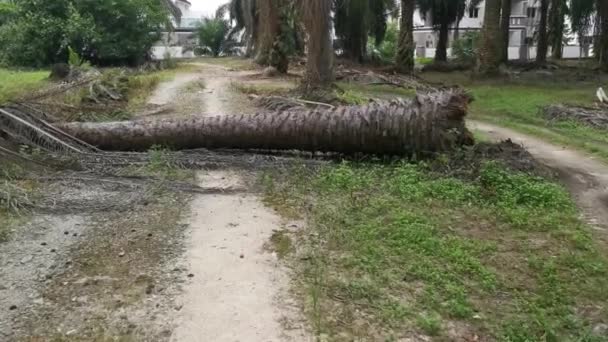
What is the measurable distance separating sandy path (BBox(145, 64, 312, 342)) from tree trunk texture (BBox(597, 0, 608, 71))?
21845 mm

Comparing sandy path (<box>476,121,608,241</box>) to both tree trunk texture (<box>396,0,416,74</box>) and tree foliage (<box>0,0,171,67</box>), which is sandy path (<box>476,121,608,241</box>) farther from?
tree foliage (<box>0,0,171,67</box>)

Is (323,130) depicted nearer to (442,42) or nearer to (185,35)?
(442,42)

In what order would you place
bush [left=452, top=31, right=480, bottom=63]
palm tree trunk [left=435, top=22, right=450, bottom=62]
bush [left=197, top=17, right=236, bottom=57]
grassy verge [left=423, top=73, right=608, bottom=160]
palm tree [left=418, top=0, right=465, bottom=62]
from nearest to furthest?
1. grassy verge [left=423, top=73, right=608, bottom=160]
2. palm tree [left=418, top=0, right=465, bottom=62]
3. palm tree trunk [left=435, top=22, right=450, bottom=62]
4. bush [left=452, top=31, right=480, bottom=63]
5. bush [left=197, top=17, right=236, bottom=57]

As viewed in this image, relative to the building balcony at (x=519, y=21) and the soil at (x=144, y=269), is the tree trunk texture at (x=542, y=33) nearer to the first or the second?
the building balcony at (x=519, y=21)

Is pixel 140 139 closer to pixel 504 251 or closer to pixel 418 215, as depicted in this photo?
pixel 418 215

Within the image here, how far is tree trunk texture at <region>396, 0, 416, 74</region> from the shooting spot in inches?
974

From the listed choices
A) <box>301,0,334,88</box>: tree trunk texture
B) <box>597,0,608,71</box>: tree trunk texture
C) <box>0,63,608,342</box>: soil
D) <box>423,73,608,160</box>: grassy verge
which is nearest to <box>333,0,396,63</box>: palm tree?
<box>423,73,608,160</box>: grassy verge

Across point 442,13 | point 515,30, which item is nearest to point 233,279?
point 442,13

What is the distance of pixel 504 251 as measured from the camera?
17.2 feet

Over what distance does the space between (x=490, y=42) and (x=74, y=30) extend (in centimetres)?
1808

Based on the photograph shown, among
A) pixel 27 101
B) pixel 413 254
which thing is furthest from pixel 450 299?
pixel 27 101

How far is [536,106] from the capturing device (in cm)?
1555

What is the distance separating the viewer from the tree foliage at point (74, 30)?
28.0 metres

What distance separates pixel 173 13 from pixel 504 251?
33.0 meters
